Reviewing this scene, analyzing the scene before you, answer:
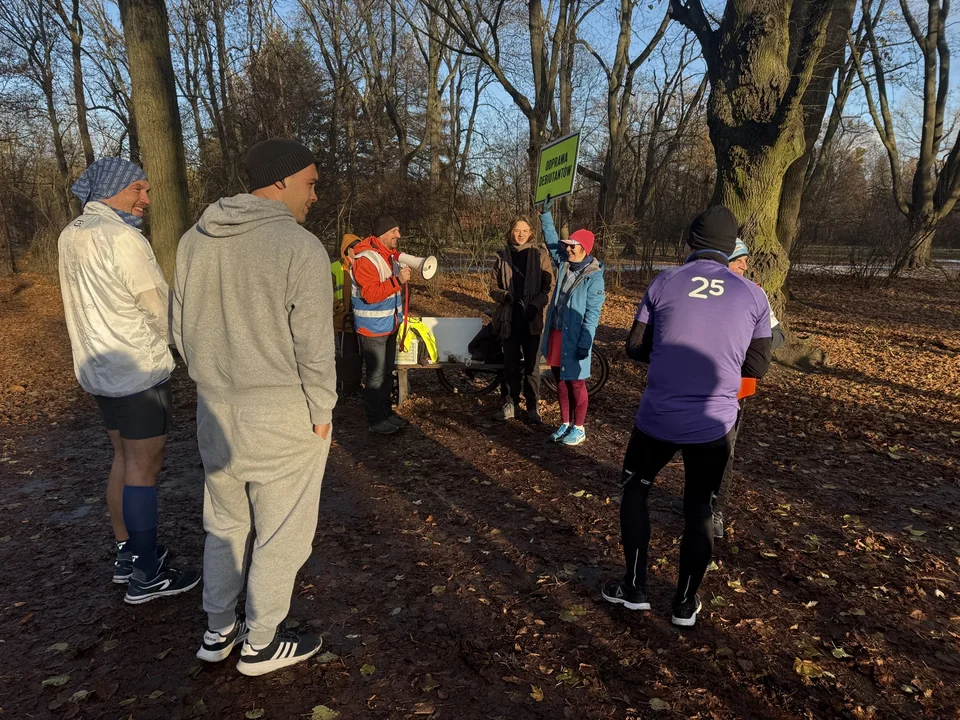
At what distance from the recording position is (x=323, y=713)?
2.29 m

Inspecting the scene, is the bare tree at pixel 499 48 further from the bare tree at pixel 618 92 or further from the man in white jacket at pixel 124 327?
the man in white jacket at pixel 124 327

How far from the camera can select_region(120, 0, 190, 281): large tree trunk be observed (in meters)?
7.55

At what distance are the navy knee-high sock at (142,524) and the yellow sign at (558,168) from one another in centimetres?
402

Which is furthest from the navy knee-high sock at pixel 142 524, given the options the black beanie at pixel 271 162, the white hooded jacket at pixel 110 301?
the black beanie at pixel 271 162

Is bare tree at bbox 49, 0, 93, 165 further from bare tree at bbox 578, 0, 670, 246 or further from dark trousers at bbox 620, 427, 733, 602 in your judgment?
dark trousers at bbox 620, 427, 733, 602

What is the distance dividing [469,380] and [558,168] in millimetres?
2698

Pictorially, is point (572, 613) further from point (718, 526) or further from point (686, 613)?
point (718, 526)

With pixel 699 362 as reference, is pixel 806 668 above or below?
below

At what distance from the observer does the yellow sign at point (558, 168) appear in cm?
535

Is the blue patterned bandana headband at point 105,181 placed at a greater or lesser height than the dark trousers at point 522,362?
greater

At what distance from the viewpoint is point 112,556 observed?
345cm

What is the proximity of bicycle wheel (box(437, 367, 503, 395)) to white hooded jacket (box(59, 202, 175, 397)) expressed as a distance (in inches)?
159

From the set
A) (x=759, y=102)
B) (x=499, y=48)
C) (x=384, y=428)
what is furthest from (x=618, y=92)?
(x=384, y=428)

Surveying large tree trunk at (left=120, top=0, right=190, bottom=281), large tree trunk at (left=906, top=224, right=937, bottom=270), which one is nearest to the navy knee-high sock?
large tree trunk at (left=120, top=0, right=190, bottom=281)
